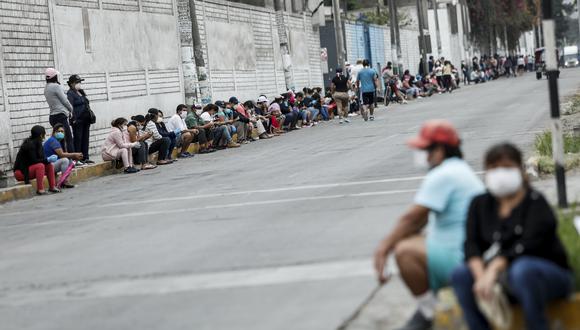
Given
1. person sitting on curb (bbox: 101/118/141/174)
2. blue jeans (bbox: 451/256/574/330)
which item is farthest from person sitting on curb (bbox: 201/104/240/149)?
blue jeans (bbox: 451/256/574/330)

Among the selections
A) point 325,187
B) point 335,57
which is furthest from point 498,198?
point 335,57

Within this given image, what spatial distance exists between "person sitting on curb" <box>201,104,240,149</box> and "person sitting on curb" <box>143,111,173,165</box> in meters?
3.83

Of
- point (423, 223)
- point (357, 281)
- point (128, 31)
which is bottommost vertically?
point (357, 281)

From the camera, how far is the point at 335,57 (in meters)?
68.2

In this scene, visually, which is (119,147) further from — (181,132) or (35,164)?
(35,164)

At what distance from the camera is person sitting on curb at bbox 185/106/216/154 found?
33.9 metres

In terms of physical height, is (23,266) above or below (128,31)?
below

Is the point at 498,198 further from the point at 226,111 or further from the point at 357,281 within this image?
the point at 226,111

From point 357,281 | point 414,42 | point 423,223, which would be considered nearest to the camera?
point 423,223

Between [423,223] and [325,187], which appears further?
[325,187]

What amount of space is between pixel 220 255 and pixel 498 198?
604 cm

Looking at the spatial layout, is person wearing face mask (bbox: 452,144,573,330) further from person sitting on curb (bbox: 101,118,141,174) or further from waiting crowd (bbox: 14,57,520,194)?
person sitting on curb (bbox: 101,118,141,174)

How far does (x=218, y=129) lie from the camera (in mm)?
34719

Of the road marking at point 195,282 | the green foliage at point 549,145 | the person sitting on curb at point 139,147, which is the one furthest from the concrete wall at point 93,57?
the road marking at point 195,282
